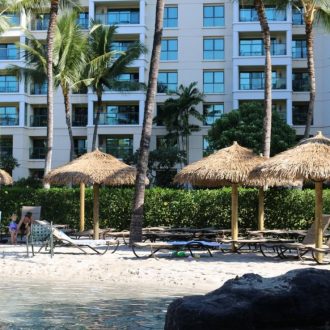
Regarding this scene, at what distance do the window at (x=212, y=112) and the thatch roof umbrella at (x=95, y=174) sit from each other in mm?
26714

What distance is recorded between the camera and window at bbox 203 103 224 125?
45.8m

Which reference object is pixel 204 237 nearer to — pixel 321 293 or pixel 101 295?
pixel 101 295

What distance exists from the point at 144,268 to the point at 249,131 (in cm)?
2403

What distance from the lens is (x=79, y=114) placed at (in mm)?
48375

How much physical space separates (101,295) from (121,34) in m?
38.1

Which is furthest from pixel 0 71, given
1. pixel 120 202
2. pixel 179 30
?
pixel 120 202

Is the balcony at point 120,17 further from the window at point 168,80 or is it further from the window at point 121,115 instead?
the window at point 121,115

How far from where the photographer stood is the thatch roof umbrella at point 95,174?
18719 millimetres

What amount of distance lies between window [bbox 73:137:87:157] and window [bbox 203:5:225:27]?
12.9 metres

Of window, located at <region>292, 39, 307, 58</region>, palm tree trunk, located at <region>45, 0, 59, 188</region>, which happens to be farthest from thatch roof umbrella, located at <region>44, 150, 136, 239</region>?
window, located at <region>292, 39, 307, 58</region>

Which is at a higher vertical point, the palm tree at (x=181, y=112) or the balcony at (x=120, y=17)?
the balcony at (x=120, y=17)

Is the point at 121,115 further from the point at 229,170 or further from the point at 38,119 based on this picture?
the point at 229,170

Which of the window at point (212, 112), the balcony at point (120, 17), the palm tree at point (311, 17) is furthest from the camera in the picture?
the balcony at point (120, 17)

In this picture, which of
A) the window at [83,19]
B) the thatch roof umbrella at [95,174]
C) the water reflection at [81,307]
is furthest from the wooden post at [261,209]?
the window at [83,19]
